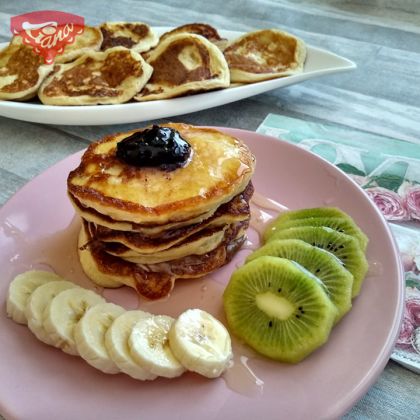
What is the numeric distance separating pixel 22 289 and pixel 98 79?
1.33m

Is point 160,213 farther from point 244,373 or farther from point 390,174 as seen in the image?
point 390,174

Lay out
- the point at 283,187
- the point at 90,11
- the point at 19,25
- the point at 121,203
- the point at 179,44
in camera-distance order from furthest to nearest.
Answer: the point at 90,11
the point at 19,25
the point at 179,44
the point at 283,187
the point at 121,203

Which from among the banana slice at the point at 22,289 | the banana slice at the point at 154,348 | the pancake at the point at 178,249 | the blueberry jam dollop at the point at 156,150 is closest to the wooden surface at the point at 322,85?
the banana slice at the point at 154,348

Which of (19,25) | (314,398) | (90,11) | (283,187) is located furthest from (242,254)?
(90,11)

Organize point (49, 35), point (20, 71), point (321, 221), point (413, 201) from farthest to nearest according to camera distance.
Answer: point (49, 35), point (20, 71), point (413, 201), point (321, 221)

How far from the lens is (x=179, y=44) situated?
101 inches

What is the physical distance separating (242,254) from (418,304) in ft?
1.80

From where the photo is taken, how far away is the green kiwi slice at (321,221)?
1607mm

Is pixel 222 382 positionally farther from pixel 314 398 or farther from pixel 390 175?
pixel 390 175

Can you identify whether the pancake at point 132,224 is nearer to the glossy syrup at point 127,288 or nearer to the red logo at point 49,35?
the glossy syrup at point 127,288

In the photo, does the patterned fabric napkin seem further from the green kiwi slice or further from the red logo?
the red logo

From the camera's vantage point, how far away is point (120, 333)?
4.31 ft

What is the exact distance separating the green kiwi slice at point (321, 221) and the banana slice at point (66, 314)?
0.61 meters

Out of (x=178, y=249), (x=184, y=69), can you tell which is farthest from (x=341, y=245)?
(x=184, y=69)
